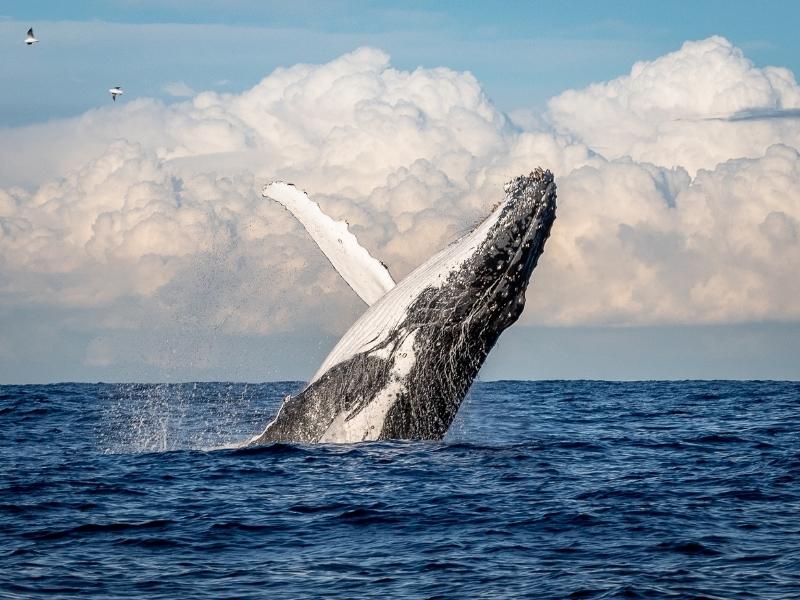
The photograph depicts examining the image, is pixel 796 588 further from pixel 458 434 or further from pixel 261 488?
pixel 458 434

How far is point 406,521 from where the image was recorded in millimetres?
9477

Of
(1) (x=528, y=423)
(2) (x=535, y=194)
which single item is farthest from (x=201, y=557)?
(1) (x=528, y=423)

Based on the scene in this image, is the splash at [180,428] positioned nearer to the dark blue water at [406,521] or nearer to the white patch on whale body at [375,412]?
the dark blue water at [406,521]

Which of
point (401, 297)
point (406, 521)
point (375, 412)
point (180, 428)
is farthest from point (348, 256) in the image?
point (180, 428)

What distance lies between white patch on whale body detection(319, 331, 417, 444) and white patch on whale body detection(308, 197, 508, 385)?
0.27m

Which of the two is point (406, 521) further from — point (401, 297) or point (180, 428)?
point (180, 428)

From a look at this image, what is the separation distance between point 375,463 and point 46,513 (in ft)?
10.5

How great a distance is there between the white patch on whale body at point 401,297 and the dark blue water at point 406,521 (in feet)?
3.41

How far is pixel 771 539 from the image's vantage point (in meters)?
8.95

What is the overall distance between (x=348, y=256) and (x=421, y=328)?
1237mm

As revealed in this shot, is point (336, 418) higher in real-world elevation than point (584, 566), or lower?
higher

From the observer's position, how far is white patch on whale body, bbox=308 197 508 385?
1141cm

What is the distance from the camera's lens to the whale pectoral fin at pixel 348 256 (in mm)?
12133

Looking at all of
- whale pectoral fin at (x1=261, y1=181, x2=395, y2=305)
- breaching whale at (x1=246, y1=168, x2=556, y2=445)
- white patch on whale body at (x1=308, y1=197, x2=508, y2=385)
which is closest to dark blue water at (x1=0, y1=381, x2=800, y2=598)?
breaching whale at (x1=246, y1=168, x2=556, y2=445)
